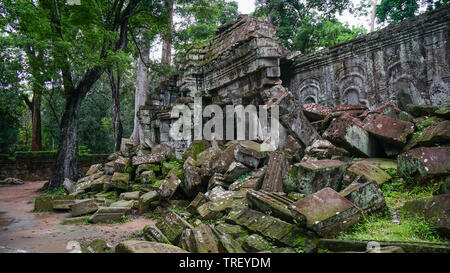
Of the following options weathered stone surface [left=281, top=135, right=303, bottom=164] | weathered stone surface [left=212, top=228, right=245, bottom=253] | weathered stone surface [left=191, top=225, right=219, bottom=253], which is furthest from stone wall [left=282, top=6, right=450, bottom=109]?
weathered stone surface [left=191, top=225, right=219, bottom=253]

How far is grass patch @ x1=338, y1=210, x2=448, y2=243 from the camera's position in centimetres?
218

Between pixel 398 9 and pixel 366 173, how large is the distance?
17572 mm

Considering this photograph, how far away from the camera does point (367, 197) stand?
2.73m

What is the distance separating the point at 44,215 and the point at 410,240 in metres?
6.52

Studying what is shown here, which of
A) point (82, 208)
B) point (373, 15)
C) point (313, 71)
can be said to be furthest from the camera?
point (373, 15)

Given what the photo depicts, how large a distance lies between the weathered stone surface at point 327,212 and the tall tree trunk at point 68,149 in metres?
9.34

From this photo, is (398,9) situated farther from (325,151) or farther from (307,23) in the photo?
(325,151)

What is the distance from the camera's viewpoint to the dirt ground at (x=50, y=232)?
3455 mm

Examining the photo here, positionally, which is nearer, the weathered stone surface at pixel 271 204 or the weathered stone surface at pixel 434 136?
the weathered stone surface at pixel 271 204

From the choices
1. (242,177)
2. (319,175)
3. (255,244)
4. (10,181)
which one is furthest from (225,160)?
(10,181)

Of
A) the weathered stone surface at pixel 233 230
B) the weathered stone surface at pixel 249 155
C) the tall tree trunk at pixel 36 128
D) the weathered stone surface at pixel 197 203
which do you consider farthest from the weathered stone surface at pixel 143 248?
the tall tree trunk at pixel 36 128

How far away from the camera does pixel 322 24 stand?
12.4 meters

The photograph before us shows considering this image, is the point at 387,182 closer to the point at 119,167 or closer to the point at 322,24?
the point at 119,167

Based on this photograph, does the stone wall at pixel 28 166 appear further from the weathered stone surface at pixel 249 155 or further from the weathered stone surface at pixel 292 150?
the weathered stone surface at pixel 292 150
